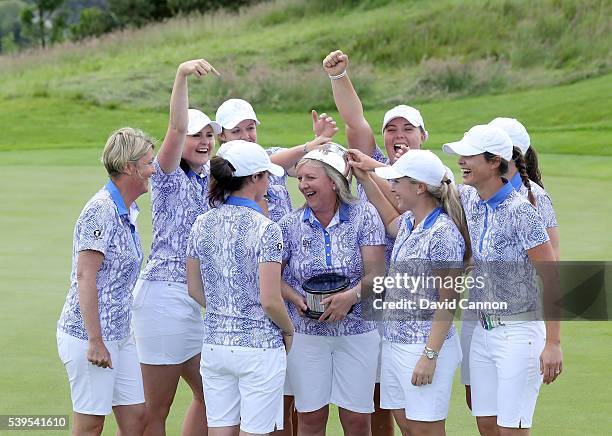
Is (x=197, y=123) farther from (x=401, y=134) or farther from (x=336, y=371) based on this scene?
(x=336, y=371)

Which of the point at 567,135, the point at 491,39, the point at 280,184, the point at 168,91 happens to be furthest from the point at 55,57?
the point at 280,184

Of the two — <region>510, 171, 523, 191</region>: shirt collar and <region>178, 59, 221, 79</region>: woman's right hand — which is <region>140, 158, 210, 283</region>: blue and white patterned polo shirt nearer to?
<region>178, 59, 221, 79</region>: woman's right hand

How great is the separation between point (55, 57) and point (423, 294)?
1184 inches

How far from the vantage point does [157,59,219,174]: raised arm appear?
558cm

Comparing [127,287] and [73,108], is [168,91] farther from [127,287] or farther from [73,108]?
[127,287]

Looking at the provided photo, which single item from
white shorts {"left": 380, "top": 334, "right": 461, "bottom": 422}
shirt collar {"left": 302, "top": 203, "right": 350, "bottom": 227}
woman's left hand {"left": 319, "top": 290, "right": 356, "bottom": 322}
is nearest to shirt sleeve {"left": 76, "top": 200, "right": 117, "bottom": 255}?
shirt collar {"left": 302, "top": 203, "right": 350, "bottom": 227}

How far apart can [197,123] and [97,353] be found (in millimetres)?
1362

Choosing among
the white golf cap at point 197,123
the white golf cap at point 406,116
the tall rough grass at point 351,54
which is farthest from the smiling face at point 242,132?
the tall rough grass at point 351,54

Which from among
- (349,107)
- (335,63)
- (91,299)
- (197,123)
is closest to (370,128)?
(349,107)

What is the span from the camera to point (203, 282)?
5070 mm

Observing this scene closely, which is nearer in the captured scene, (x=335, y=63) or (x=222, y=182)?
(x=222, y=182)

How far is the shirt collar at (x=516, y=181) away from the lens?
536cm

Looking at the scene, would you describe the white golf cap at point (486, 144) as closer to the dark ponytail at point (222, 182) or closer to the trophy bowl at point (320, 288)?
the trophy bowl at point (320, 288)

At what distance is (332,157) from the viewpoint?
5477mm
